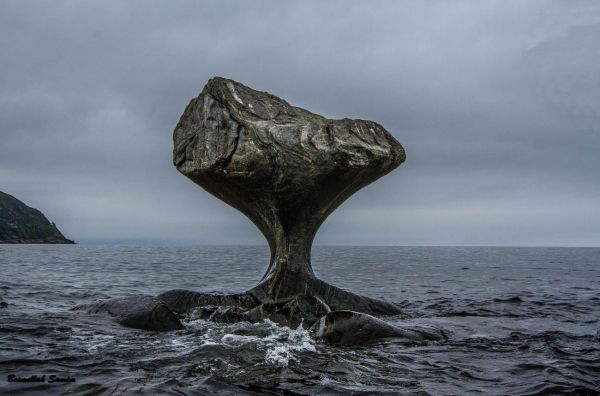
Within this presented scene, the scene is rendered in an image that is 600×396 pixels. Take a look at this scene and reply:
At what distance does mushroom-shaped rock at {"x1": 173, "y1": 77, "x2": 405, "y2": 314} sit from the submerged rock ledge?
0.09 ft

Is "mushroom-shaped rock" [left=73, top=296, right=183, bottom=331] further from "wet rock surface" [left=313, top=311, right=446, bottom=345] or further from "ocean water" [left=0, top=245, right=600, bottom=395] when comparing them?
"wet rock surface" [left=313, top=311, right=446, bottom=345]

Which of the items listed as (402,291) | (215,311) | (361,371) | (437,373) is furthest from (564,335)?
(402,291)

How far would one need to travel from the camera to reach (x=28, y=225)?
156 metres

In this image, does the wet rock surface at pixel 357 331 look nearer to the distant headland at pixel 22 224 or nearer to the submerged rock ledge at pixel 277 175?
the submerged rock ledge at pixel 277 175

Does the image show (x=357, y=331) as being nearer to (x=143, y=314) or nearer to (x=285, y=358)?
(x=285, y=358)

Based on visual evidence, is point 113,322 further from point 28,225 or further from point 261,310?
point 28,225

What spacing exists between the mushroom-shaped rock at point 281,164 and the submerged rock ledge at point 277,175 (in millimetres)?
29

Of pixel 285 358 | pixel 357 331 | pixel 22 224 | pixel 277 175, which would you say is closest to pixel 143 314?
pixel 285 358

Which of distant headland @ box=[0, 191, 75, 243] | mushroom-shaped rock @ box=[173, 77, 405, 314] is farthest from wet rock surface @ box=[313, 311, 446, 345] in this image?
distant headland @ box=[0, 191, 75, 243]

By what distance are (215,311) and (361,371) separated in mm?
6411

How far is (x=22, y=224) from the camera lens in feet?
506

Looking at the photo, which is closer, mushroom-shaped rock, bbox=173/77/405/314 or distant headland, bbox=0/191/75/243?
mushroom-shaped rock, bbox=173/77/405/314

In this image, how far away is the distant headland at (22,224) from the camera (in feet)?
487

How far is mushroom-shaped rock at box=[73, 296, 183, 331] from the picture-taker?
12.1 metres
